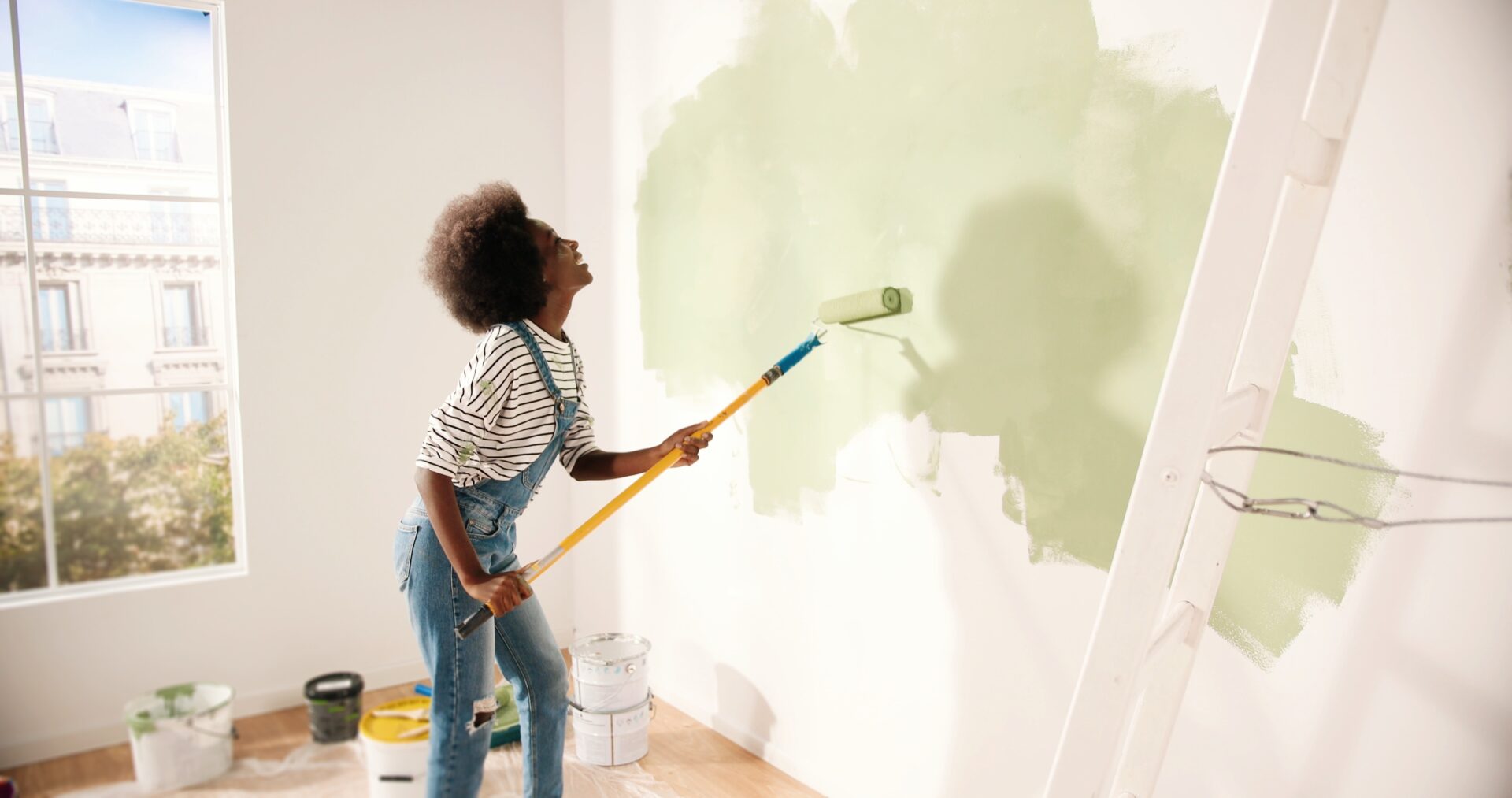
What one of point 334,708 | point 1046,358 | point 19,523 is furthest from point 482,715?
point 19,523

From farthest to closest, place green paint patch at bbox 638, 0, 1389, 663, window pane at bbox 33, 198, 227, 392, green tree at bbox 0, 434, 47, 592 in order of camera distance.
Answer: green tree at bbox 0, 434, 47, 592 < window pane at bbox 33, 198, 227, 392 < green paint patch at bbox 638, 0, 1389, 663

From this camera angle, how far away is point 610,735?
219cm

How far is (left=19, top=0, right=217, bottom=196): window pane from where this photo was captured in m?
3.88

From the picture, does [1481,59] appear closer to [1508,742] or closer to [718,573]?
[1508,742]

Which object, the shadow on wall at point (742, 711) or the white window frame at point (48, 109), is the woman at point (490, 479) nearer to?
the shadow on wall at point (742, 711)

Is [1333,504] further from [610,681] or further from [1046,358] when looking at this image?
[610,681]

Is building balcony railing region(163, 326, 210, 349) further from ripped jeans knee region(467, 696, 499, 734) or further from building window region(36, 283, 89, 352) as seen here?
ripped jeans knee region(467, 696, 499, 734)

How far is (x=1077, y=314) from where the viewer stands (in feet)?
4.80

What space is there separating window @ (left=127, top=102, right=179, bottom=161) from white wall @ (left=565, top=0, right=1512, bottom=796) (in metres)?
2.52

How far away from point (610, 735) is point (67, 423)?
219 inches

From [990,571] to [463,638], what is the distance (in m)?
0.94

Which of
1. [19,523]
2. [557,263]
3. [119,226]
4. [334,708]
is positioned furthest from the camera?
[19,523]

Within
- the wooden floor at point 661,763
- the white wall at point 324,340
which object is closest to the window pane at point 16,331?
the white wall at point 324,340

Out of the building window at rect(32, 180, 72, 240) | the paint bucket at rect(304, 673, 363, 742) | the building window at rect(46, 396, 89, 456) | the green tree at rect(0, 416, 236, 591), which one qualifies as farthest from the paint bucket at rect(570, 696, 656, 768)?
the green tree at rect(0, 416, 236, 591)
